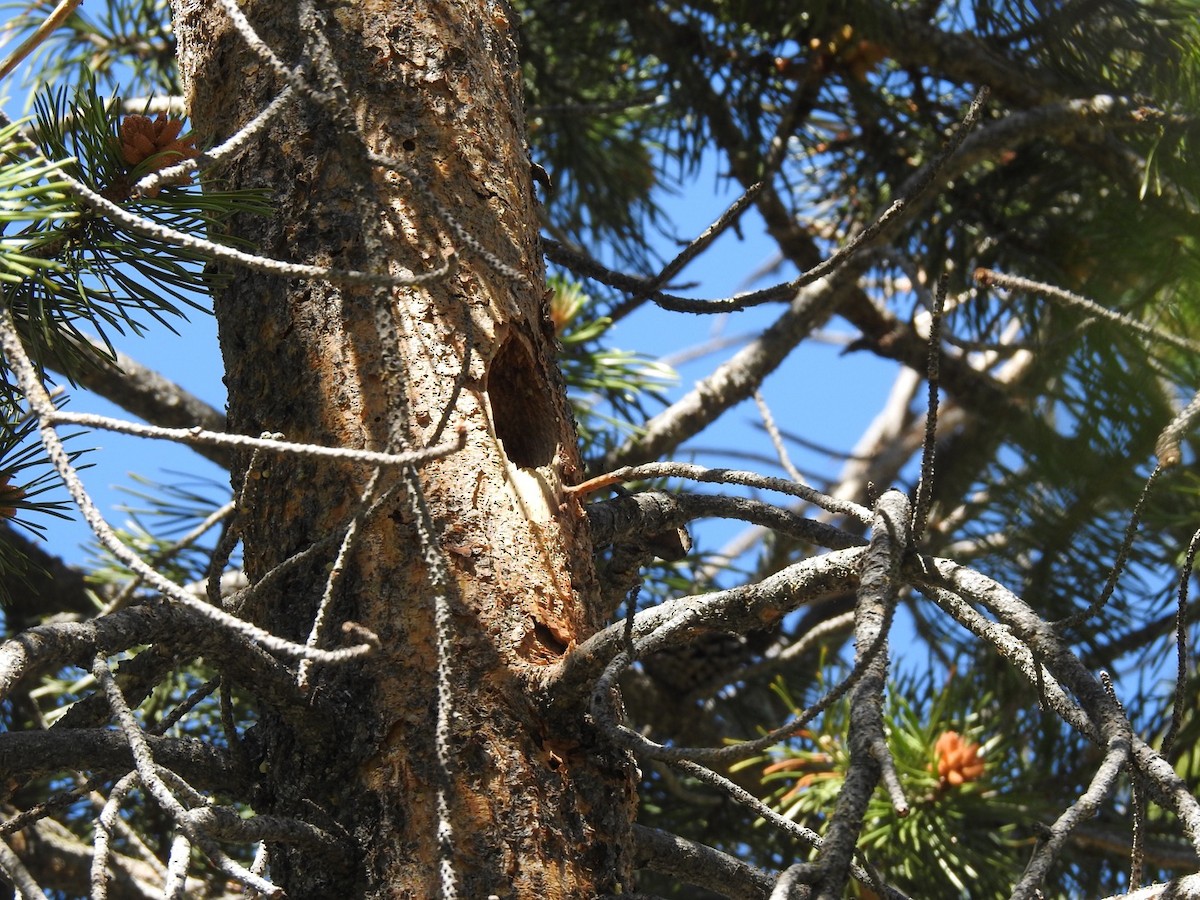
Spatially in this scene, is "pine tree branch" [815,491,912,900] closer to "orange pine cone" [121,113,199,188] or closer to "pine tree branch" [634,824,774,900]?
"pine tree branch" [634,824,774,900]

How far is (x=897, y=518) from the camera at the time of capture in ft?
→ 2.95

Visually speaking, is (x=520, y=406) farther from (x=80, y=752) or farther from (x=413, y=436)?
(x=80, y=752)

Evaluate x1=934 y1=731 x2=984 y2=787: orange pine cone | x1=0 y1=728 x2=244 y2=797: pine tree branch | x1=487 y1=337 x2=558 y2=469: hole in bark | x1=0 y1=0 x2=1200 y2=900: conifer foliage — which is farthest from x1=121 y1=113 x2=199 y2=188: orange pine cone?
x1=934 y1=731 x2=984 y2=787: orange pine cone

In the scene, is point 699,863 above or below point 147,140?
below

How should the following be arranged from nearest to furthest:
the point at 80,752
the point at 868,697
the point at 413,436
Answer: the point at 868,697 < the point at 80,752 < the point at 413,436

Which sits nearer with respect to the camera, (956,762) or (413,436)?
(413,436)

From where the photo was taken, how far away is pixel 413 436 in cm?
107

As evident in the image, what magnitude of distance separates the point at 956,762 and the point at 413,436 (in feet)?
4.76

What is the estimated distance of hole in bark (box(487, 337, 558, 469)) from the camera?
121cm

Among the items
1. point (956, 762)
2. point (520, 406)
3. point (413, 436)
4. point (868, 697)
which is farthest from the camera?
point (956, 762)

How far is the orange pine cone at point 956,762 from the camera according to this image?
2.15 m

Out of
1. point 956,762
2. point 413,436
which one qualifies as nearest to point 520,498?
point 413,436

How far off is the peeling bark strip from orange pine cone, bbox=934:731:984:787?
1243mm

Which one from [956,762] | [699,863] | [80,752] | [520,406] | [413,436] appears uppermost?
[956,762]
